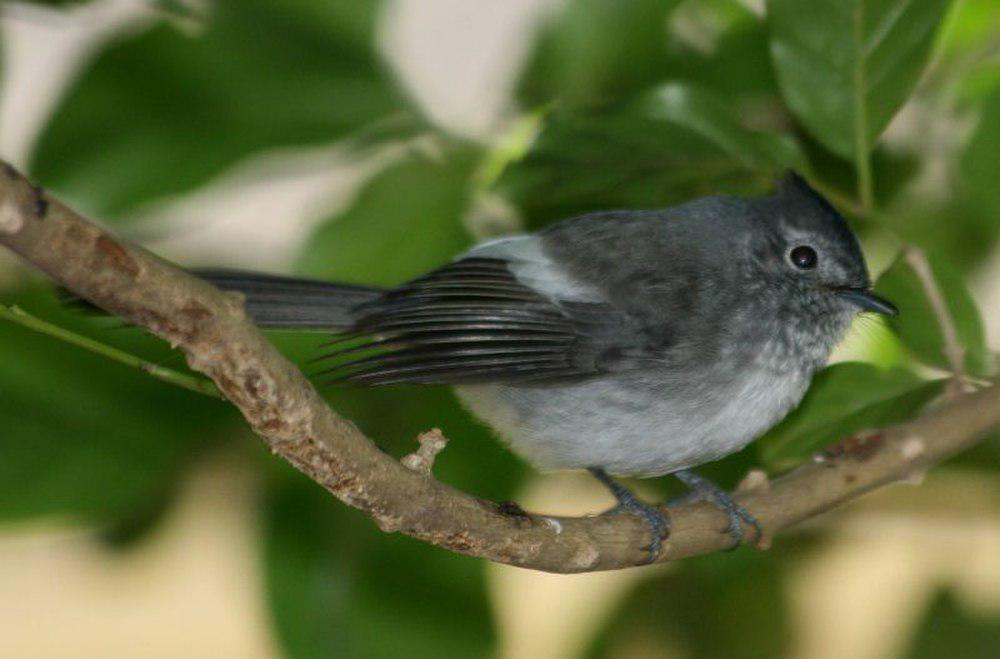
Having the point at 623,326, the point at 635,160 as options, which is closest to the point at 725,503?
the point at 623,326

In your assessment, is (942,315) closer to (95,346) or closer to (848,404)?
(848,404)

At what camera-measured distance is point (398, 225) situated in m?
1.90

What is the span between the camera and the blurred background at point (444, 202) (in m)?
1.70

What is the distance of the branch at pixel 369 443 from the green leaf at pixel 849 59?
1.40 feet

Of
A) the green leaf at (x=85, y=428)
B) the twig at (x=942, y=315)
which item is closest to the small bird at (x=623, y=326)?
the twig at (x=942, y=315)

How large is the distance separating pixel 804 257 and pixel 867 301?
153 millimetres

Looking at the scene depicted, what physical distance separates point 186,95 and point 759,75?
Answer: 3.10 feet

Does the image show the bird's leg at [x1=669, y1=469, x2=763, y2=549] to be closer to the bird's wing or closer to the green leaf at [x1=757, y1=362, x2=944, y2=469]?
the green leaf at [x1=757, y1=362, x2=944, y2=469]

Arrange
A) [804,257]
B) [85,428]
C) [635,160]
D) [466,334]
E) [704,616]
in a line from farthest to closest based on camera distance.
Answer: [704,616] → [804,257] → [85,428] → [635,160] → [466,334]

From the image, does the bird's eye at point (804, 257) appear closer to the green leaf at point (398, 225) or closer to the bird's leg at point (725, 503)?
the bird's leg at point (725, 503)

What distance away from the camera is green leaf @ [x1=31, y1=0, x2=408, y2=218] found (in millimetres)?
1812

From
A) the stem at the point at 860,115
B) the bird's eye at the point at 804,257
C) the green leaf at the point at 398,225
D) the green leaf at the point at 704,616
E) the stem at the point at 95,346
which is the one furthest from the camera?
the green leaf at the point at 704,616

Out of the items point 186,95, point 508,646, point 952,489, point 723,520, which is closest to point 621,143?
point 723,520

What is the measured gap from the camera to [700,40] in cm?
215
